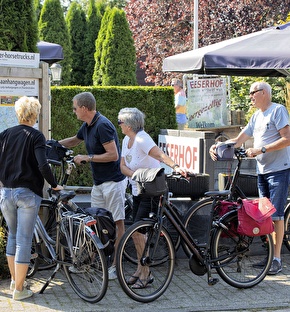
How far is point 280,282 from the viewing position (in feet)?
21.7

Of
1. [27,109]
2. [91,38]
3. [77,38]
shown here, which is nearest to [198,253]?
[27,109]

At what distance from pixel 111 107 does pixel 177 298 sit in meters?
5.35

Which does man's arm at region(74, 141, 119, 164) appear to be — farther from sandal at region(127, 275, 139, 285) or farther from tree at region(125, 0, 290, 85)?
tree at region(125, 0, 290, 85)

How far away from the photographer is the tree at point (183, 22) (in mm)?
23875

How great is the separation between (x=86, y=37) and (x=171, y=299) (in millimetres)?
21134

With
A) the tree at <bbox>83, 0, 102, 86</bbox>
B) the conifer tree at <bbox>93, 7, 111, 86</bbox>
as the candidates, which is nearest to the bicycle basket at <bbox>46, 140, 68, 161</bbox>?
the conifer tree at <bbox>93, 7, 111, 86</bbox>

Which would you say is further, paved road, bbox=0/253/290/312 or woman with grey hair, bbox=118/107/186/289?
woman with grey hair, bbox=118/107/186/289

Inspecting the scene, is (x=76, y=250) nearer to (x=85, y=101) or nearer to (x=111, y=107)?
(x=85, y=101)

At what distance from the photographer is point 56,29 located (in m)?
23.4

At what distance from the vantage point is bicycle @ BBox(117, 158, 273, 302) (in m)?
5.90

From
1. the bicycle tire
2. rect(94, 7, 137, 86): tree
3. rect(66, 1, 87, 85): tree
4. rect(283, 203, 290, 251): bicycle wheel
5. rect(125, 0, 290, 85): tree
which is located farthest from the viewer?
rect(66, 1, 87, 85): tree

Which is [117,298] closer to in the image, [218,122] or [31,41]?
[31,41]

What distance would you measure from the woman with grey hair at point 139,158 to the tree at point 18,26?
1.56 m

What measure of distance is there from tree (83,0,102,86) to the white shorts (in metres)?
18.9
